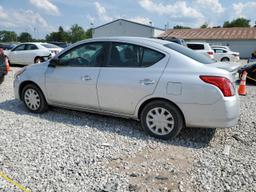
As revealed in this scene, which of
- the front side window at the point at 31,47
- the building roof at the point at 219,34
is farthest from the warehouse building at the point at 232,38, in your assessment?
the front side window at the point at 31,47

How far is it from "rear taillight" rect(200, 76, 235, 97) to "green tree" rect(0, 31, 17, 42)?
340 ft

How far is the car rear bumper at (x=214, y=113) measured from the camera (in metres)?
3.12

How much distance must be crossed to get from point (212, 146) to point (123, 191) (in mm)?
1690

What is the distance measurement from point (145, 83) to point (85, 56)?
4.38 feet

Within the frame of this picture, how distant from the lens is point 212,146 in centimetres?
336

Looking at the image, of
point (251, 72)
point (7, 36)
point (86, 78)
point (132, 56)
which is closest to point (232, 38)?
point (251, 72)

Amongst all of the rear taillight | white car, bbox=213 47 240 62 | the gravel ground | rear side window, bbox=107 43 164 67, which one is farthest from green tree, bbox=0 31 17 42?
the rear taillight

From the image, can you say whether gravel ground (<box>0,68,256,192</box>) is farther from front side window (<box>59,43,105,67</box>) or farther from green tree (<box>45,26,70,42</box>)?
green tree (<box>45,26,70,42</box>)

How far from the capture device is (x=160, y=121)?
11.5ft

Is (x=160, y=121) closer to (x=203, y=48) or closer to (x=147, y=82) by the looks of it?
(x=147, y=82)

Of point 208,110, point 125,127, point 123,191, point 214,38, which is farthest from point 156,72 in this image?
point 214,38

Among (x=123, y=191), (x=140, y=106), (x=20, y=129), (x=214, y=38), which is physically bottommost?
(x=123, y=191)

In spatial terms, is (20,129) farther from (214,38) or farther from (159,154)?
(214,38)

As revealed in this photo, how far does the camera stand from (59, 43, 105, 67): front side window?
389 cm
